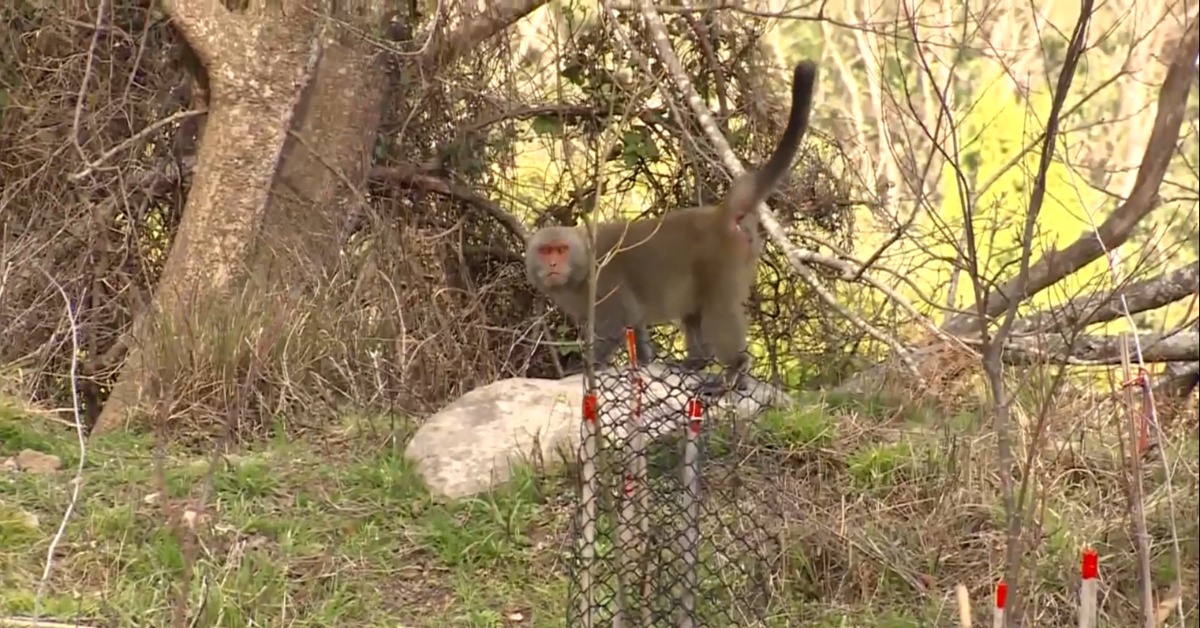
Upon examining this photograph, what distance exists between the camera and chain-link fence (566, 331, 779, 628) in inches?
146

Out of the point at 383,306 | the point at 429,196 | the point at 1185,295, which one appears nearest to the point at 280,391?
the point at 383,306

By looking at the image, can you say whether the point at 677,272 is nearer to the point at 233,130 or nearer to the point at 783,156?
the point at 783,156

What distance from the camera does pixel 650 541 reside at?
385 cm

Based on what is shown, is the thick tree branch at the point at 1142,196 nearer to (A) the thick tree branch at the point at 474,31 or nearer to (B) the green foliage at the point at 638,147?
(B) the green foliage at the point at 638,147

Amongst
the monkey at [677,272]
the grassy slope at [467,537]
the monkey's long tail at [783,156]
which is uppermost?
the monkey's long tail at [783,156]

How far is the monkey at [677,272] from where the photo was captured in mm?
5762

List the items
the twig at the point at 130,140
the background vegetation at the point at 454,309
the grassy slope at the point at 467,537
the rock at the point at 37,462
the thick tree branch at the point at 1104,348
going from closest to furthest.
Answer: the grassy slope at the point at 467,537
the background vegetation at the point at 454,309
the rock at the point at 37,462
the thick tree branch at the point at 1104,348
the twig at the point at 130,140

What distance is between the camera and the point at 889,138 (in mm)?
4320

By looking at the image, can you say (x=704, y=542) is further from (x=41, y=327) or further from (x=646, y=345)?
(x=41, y=327)

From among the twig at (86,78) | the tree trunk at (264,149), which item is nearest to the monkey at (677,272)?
the tree trunk at (264,149)

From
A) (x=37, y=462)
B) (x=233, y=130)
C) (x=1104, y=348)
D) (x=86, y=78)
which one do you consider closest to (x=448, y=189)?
(x=233, y=130)

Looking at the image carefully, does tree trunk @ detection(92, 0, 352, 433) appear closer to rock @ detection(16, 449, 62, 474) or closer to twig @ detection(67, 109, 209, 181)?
twig @ detection(67, 109, 209, 181)

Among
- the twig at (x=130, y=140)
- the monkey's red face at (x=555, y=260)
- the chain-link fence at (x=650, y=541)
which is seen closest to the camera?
the chain-link fence at (x=650, y=541)

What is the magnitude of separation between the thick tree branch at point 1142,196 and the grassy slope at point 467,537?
72cm
